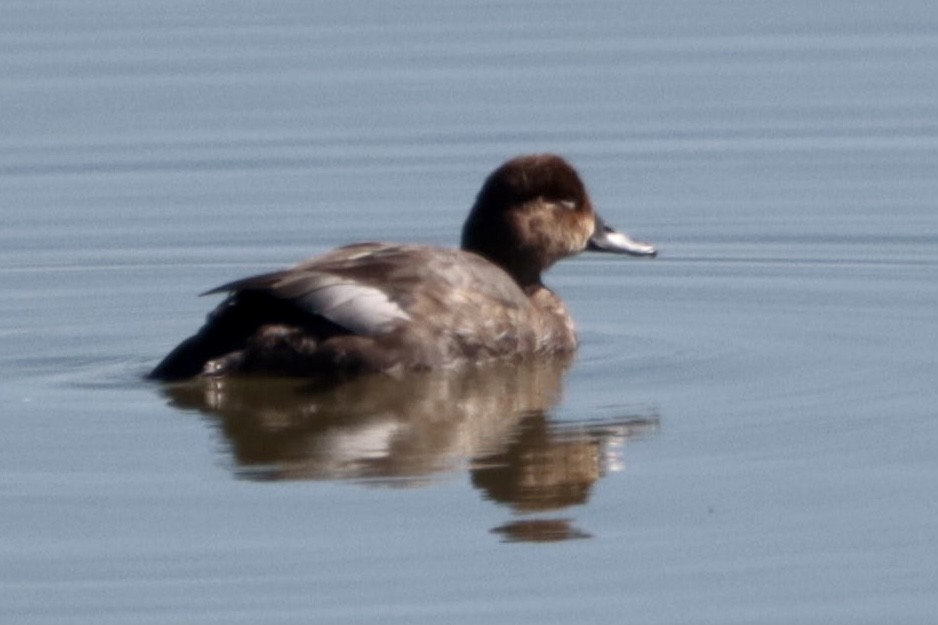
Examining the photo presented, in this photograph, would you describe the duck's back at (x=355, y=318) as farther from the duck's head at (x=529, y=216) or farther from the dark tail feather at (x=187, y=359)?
the duck's head at (x=529, y=216)

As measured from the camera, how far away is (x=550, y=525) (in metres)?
9.09

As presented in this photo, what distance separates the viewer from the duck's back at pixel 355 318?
36.9 ft

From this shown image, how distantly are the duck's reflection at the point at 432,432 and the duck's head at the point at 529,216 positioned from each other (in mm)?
777

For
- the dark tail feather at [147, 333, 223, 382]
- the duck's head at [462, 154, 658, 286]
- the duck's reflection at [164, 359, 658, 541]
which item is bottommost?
the duck's reflection at [164, 359, 658, 541]

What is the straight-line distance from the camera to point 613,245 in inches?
507

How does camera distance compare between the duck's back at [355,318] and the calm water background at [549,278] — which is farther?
the duck's back at [355,318]

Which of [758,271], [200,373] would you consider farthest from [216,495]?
[758,271]

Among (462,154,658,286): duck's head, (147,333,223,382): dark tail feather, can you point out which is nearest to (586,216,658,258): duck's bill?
(462,154,658,286): duck's head

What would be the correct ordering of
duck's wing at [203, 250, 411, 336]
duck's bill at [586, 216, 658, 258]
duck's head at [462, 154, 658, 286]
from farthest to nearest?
duck's bill at [586, 216, 658, 258] → duck's head at [462, 154, 658, 286] → duck's wing at [203, 250, 411, 336]

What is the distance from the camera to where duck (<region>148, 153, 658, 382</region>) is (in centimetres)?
1126

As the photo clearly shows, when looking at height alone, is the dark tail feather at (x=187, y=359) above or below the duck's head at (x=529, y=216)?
below

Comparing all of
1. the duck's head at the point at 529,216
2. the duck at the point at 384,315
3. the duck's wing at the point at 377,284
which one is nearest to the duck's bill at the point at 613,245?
the duck's head at the point at 529,216

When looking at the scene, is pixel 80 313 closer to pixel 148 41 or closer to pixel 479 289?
pixel 479 289

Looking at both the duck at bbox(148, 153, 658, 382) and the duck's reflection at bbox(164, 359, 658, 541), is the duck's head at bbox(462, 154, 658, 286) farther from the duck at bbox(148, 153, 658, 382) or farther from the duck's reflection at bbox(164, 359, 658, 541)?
the duck's reflection at bbox(164, 359, 658, 541)
